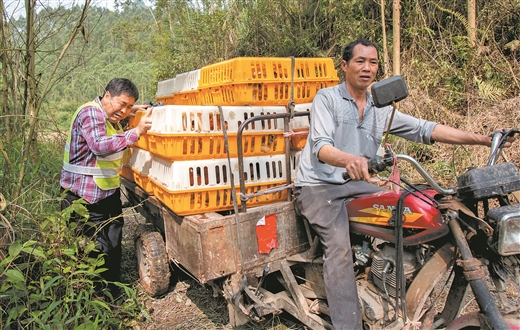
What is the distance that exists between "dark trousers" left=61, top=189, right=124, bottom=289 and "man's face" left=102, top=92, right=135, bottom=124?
739mm

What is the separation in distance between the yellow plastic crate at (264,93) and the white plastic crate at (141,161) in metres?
0.80

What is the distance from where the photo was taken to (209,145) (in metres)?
3.09

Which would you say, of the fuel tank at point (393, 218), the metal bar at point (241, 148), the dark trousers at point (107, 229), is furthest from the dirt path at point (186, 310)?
the fuel tank at point (393, 218)

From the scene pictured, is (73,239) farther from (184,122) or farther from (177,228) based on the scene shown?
(184,122)

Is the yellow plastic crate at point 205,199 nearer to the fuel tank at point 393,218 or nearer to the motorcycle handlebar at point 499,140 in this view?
the fuel tank at point 393,218

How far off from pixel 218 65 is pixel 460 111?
14.8 feet

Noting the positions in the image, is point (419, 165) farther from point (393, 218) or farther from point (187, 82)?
point (187, 82)

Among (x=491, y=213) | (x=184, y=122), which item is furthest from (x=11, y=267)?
(x=491, y=213)

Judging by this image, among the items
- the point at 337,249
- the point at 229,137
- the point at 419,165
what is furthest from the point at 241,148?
the point at 419,165

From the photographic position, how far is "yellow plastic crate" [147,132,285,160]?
9.82 feet

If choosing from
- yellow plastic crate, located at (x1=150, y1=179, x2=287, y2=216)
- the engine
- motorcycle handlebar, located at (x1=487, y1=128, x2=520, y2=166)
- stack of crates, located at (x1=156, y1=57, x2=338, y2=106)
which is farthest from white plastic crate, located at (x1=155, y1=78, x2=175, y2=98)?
motorcycle handlebar, located at (x1=487, y1=128, x2=520, y2=166)

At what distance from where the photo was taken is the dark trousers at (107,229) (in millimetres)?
3701

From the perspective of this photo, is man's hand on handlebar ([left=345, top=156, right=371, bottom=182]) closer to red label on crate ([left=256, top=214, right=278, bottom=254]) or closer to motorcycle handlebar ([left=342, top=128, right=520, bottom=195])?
motorcycle handlebar ([left=342, top=128, right=520, bottom=195])

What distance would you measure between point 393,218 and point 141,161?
2.48m
